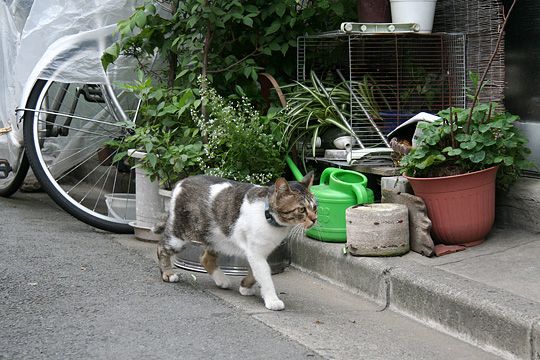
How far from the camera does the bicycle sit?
676cm

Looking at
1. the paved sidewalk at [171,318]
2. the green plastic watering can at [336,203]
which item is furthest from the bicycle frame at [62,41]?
the green plastic watering can at [336,203]

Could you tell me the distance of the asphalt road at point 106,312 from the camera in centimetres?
408

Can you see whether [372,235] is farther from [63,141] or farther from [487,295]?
[63,141]

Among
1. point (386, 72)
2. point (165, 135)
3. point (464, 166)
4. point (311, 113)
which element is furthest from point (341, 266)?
point (386, 72)

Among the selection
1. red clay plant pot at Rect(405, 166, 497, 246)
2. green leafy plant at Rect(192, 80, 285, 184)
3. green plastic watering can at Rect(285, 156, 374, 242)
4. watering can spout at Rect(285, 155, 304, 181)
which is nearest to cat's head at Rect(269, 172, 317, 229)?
green plastic watering can at Rect(285, 156, 374, 242)

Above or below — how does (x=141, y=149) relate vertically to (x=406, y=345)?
above

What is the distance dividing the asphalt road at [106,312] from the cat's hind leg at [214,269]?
4.7 inches

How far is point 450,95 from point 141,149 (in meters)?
2.26

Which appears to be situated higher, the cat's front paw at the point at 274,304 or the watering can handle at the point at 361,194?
the watering can handle at the point at 361,194

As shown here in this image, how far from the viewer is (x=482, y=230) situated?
17.4 ft

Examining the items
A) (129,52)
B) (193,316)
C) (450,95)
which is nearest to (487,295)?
(193,316)

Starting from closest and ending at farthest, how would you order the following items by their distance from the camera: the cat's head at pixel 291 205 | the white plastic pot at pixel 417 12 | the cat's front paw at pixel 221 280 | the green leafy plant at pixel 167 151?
1. the cat's head at pixel 291 205
2. the cat's front paw at pixel 221 280
3. the green leafy plant at pixel 167 151
4. the white plastic pot at pixel 417 12

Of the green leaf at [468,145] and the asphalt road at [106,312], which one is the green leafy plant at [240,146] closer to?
the asphalt road at [106,312]

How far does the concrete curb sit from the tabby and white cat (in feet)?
1.65
